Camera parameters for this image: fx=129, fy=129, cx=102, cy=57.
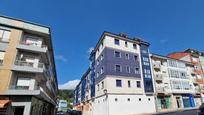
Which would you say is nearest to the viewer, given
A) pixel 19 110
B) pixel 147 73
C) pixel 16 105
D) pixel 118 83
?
pixel 16 105

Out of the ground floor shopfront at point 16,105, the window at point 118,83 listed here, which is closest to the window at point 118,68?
the window at point 118,83

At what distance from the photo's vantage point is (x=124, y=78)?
27766 mm

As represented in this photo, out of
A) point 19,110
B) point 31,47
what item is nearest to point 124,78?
point 31,47

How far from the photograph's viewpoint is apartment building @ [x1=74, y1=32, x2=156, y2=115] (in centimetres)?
2535

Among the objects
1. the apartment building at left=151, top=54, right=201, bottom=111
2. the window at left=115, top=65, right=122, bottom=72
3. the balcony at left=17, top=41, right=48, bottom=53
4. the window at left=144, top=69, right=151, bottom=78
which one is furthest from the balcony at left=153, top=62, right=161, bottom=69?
the balcony at left=17, top=41, right=48, bottom=53

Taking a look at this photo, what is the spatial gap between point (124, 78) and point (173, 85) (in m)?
18.4

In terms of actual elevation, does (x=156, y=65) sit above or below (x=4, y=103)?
above

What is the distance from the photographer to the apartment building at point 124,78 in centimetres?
2535

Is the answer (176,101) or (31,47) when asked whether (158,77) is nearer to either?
(176,101)

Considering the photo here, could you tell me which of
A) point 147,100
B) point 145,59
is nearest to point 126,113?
point 147,100

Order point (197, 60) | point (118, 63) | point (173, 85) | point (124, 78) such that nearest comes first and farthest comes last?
point (124, 78), point (118, 63), point (173, 85), point (197, 60)

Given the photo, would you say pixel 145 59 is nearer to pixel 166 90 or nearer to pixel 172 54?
pixel 166 90

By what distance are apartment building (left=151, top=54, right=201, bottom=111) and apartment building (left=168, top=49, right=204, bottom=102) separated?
196 cm

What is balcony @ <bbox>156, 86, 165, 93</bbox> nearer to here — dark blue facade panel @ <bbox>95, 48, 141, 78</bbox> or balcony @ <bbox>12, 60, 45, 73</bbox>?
dark blue facade panel @ <bbox>95, 48, 141, 78</bbox>
